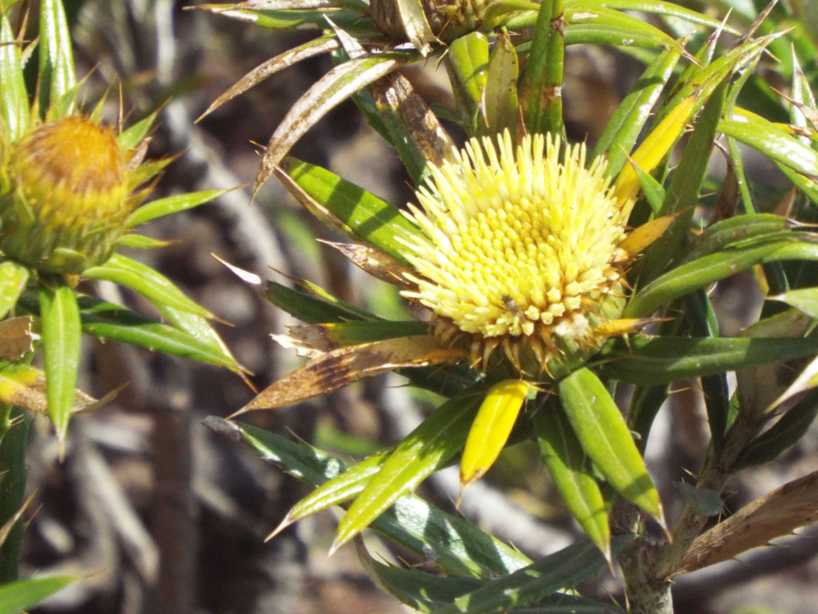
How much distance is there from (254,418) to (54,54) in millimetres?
2617

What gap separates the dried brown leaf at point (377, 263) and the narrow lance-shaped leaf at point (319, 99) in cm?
18

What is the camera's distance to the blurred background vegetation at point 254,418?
322cm

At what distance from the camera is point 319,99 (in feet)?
4.51

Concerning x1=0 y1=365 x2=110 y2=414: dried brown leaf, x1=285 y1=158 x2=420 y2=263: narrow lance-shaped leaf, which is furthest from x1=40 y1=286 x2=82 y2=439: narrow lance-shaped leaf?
x1=285 y1=158 x2=420 y2=263: narrow lance-shaped leaf

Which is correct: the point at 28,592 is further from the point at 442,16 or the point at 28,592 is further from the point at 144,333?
the point at 442,16

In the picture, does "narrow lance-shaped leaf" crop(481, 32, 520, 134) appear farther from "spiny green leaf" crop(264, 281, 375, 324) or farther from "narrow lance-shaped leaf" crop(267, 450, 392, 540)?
"narrow lance-shaped leaf" crop(267, 450, 392, 540)

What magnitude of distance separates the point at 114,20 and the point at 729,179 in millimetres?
2203

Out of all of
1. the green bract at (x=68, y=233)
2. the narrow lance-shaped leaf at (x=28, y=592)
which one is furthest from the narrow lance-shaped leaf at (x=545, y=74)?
the narrow lance-shaped leaf at (x=28, y=592)

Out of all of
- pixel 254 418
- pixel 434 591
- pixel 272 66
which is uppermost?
pixel 272 66

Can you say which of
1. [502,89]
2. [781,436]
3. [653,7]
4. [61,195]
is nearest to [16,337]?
[61,195]

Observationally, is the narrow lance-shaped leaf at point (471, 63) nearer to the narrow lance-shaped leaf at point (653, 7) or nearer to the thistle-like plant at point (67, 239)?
the narrow lance-shaped leaf at point (653, 7)

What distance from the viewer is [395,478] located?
131cm

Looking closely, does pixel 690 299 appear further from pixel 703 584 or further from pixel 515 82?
pixel 703 584

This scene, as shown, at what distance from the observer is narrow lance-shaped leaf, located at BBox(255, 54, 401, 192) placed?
1.34 m
